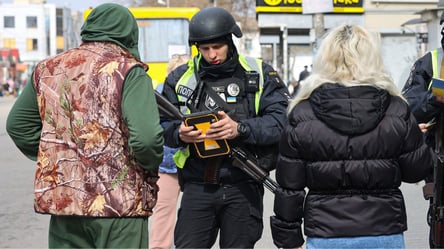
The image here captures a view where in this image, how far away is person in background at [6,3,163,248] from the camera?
10.9 ft

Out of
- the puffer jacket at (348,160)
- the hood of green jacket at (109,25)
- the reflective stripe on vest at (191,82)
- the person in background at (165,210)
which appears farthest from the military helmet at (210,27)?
the person in background at (165,210)

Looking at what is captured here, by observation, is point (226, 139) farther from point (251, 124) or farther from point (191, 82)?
point (191, 82)

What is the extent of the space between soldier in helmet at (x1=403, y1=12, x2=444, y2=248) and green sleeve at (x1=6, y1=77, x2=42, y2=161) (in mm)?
2034

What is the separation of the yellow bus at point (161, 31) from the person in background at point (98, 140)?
1344 centimetres

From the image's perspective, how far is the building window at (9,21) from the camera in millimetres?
116787

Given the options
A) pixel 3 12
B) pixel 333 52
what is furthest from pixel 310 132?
pixel 3 12

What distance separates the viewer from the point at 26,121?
3.63m

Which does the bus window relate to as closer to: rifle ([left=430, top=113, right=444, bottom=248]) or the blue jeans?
rifle ([left=430, top=113, right=444, bottom=248])

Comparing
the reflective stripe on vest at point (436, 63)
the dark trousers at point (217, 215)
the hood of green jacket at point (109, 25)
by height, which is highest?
the hood of green jacket at point (109, 25)

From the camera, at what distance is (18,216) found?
8.18 metres

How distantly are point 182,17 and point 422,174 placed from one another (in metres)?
14.2

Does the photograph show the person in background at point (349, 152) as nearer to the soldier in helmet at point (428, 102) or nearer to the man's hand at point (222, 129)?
the man's hand at point (222, 129)

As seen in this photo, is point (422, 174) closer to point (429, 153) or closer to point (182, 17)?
point (429, 153)

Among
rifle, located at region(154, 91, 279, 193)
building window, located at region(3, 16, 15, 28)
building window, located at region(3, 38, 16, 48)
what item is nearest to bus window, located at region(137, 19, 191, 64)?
rifle, located at region(154, 91, 279, 193)
